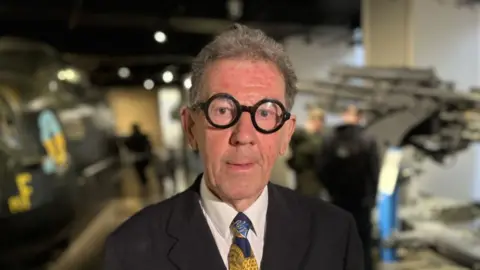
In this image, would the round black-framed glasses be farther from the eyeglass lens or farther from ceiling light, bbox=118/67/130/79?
ceiling light, bbox=118/67/130/79

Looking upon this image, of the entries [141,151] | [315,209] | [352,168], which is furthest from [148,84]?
[315,209]

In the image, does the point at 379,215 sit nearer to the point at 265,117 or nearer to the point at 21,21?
the point at 265,117

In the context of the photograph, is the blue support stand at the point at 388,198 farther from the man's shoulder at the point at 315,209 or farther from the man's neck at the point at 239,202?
the man's neck at the point at 239,202

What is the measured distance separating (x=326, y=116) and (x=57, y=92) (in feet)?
3.81

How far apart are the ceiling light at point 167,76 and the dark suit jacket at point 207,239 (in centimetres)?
91

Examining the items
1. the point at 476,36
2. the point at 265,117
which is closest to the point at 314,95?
the point at 476,36

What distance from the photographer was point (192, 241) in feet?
2.71

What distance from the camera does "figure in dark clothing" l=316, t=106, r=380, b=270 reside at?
5.81 ft

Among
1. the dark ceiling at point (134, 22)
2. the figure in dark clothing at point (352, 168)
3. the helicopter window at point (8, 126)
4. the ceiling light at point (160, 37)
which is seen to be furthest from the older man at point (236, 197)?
the helicopter window at point (8, 126)

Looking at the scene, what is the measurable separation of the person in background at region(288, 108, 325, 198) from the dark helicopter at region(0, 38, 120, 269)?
29.2 inches

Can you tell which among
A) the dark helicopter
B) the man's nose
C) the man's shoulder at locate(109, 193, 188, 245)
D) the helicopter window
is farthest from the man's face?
the helicopter window

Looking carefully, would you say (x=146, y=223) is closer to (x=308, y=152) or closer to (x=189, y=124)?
(x=189, y=124)

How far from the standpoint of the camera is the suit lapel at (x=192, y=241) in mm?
812

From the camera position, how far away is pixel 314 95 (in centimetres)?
187
